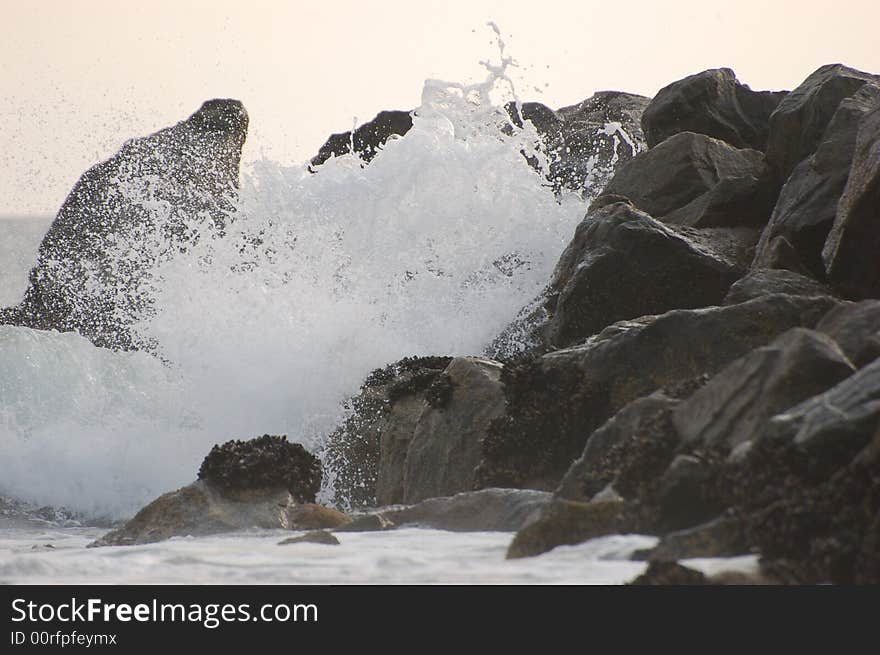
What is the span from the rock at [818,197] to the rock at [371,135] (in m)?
26.7

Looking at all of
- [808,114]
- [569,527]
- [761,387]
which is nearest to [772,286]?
[761,387]

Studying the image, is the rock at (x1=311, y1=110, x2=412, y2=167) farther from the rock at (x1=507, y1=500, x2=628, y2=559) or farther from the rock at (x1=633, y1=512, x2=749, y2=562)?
the rock at (x1=633, y1=512, x2=749, y2=562)

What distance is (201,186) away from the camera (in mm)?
33219

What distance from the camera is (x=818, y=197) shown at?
43.8ft

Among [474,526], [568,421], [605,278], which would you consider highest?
[605,278]

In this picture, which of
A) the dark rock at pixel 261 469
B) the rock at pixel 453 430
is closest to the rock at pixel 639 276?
the rock at pixel 453 430

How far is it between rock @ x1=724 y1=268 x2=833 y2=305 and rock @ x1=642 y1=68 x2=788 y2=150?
8399mm

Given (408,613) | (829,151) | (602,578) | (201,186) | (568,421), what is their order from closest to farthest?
1. (408,613)
2. (602,578)
3. (568,421)
4. (829,151)
5. (201,186)

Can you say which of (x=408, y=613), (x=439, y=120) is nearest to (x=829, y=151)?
(x=408, y=613)

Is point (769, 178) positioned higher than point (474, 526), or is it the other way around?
point (769, 178)

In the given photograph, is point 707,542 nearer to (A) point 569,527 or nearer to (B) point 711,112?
(A) point 569,527

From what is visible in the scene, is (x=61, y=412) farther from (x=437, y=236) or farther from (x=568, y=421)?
(x=568, y=421)

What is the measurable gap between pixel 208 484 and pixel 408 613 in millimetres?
5839

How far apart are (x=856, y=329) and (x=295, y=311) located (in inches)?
590
